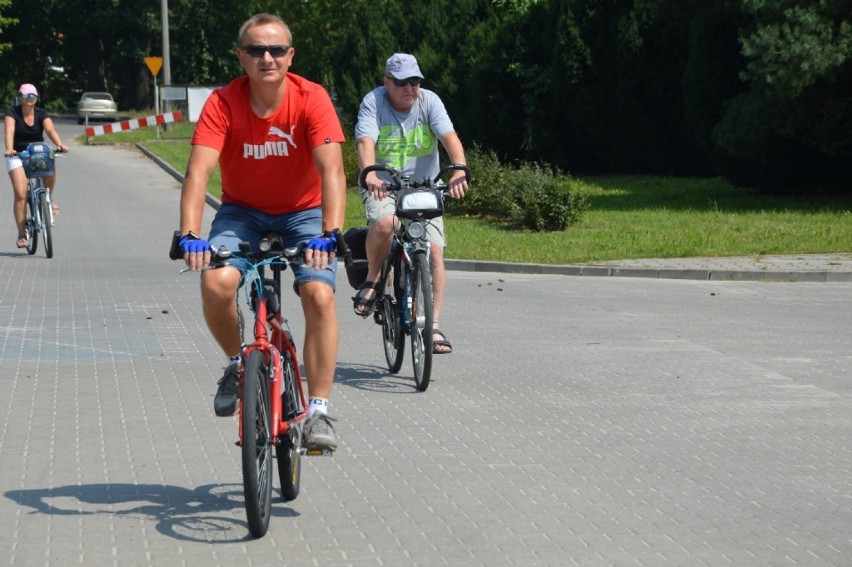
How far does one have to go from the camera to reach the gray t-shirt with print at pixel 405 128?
9.15 metres

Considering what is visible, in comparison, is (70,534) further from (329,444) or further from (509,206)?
(509,206)

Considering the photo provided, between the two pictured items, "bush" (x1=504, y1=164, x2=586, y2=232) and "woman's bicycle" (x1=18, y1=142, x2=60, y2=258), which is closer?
"woman's bicycle" (x1=18, y1=142, x2=60, y2=258)

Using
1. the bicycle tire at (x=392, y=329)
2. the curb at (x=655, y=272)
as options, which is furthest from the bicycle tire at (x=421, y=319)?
the curb at (x=655, y=272)

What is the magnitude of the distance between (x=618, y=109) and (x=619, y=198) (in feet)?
→ 18.8

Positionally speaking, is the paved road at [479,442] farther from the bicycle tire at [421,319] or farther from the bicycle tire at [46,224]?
the bicycle tire at [46,224]

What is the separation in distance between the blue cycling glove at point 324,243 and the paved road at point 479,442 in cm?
104

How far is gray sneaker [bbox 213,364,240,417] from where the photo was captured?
544 cm

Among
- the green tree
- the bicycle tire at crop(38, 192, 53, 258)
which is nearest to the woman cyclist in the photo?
the bicycle tire at crop(38, 192, 53, 258)

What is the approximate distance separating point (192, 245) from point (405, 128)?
4128mm

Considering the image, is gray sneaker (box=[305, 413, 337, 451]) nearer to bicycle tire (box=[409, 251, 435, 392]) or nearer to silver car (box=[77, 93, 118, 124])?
bicycle tire (box=[409, 251, 435, 392])

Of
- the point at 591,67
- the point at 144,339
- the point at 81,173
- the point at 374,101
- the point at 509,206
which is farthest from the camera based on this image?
the point at 81,173

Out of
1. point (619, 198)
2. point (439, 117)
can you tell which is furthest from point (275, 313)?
point (619, 198)

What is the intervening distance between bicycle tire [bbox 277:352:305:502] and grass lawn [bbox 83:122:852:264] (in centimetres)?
1027

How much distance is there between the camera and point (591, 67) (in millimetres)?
30578
